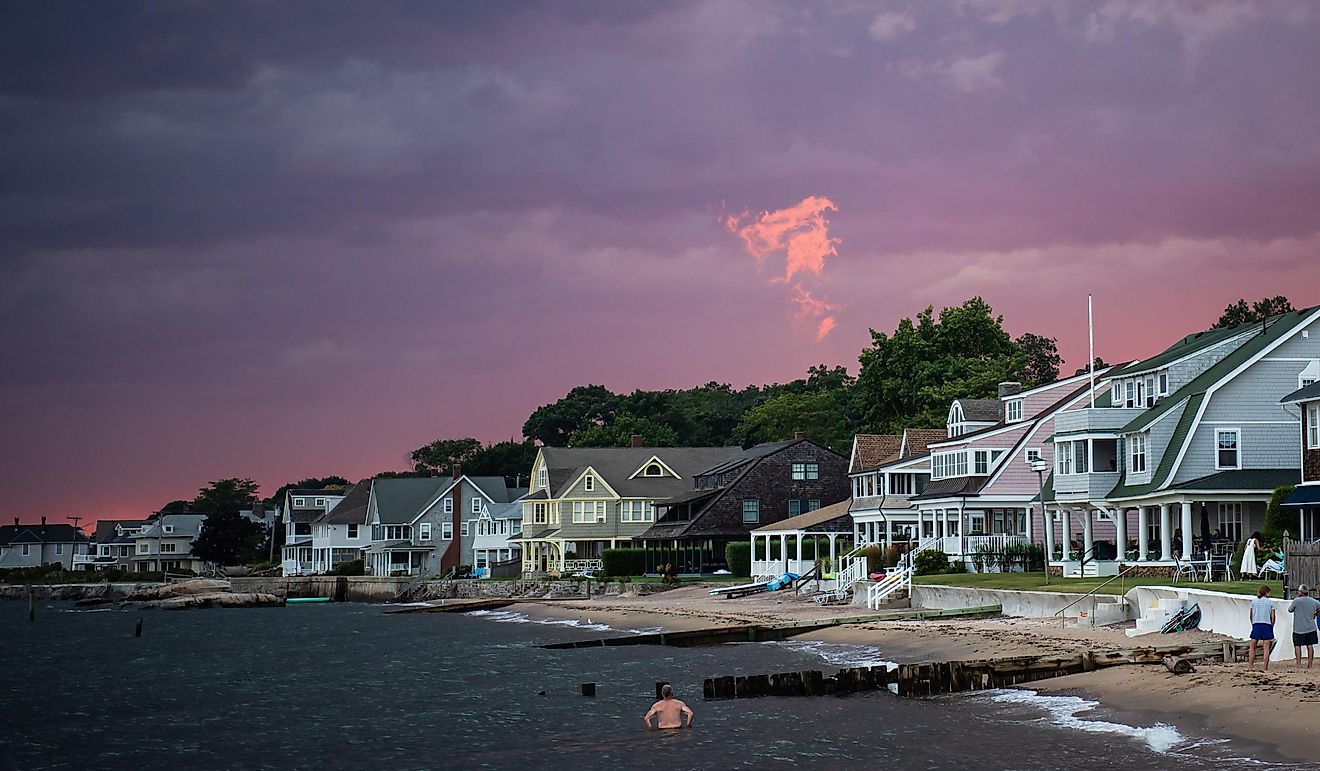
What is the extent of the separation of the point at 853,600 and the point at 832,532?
20.0 m

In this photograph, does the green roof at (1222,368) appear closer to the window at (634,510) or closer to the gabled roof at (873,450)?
the gabled roof at (873,450)

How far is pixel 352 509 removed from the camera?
146m

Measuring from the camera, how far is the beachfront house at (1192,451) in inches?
2061

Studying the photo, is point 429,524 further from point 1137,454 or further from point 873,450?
point 1137,454

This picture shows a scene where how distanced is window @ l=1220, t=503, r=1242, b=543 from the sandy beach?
13.6 metres

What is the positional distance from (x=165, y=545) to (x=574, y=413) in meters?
56.6

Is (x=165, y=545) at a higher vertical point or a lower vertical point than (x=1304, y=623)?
lower

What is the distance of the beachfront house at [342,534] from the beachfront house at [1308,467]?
106968 mm

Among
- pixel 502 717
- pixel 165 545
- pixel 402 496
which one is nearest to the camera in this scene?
pixel 502 717

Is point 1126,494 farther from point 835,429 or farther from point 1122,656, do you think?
point 835,429

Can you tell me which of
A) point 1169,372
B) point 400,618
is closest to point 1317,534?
point 1169,372

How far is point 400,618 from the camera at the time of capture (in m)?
89.2

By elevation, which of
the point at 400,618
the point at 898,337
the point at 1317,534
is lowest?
the point at 400,618

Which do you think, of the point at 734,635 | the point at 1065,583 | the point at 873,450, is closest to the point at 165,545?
the point at 873,450
